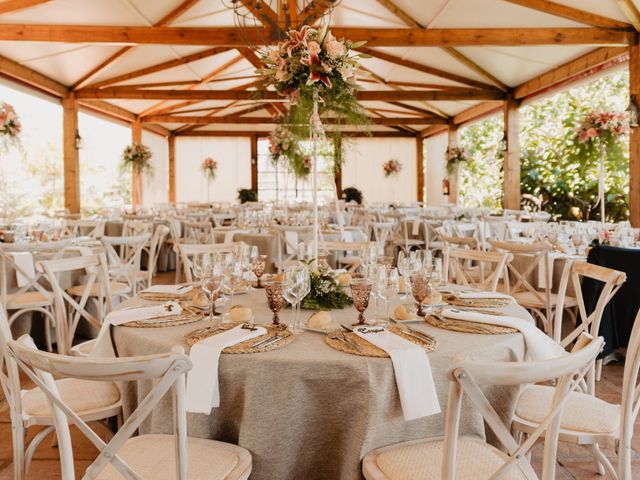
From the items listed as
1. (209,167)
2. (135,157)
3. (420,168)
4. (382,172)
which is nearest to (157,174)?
(209,167)

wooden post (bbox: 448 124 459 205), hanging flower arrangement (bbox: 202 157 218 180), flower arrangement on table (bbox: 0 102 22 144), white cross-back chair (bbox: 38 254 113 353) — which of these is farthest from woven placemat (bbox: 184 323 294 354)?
hanging flower arrangement (bbox: 202 157 218 180)

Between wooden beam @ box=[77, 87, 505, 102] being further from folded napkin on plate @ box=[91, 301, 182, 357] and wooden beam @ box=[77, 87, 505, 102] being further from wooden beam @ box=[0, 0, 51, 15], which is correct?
folded napkin on plate @ box=[91, 301, 182, 357]

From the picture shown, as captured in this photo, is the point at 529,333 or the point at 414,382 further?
the point at 529,333

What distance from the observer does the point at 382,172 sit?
1878 cm

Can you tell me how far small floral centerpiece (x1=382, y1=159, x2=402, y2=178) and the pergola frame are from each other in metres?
0.76

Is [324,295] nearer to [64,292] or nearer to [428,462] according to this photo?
→ [428,462]

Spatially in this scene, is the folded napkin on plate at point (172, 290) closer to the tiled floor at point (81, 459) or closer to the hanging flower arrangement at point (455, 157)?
the tiled floor at point (81, 459)

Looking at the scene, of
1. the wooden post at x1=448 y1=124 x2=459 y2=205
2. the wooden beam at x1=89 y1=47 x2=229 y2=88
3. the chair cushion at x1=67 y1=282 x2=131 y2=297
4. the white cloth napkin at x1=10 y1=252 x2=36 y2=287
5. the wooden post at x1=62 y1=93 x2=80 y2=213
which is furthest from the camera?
the wooden post at x1=448 y1=124 x2=459 y2=205

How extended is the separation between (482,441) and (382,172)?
683 inches

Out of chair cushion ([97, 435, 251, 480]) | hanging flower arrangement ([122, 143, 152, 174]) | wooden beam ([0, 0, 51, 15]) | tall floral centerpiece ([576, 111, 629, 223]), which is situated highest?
wooden beam ([0, 0, 51, 15])

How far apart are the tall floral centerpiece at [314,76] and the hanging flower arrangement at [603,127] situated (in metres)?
4.10

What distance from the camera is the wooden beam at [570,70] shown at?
8201 mm

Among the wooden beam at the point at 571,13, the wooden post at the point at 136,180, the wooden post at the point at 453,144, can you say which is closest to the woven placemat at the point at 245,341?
the wooden beam at the point at 571,13

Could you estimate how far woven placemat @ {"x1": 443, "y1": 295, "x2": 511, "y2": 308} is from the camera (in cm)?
237
